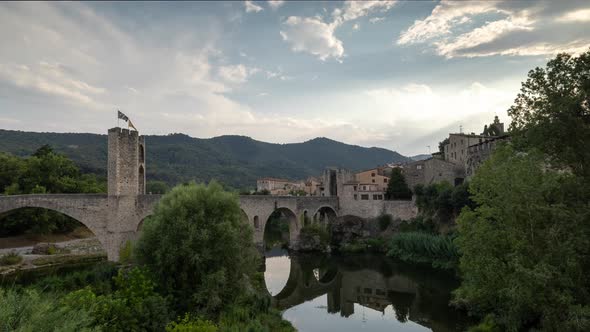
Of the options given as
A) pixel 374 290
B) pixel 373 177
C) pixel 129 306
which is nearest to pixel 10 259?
pixel 129 306

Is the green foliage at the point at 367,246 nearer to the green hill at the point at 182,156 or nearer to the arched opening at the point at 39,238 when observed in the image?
the arched opening at the point at 39,238

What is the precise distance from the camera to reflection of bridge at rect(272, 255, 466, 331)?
20984 millimetres

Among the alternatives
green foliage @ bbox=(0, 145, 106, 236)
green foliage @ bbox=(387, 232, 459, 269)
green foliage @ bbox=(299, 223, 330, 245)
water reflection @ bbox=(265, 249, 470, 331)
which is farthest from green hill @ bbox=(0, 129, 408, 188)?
green foliage @ bbox=(387, 232, 459, 269)

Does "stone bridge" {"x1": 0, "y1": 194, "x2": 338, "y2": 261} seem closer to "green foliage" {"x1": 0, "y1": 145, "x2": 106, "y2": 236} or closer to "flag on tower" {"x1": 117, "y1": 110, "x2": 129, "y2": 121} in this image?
"flag on tower" {"x1": 117, "y1": 110, "x2": 129, "y2": 121}

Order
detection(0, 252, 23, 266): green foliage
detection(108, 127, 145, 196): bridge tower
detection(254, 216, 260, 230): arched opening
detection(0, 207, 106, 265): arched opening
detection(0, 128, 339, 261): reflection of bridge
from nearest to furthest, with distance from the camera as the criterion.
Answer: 1. detection(108, 127, 145, 196): bridge tower
2. detection(0, 128, 339, 261): reflection of bridge
3. detection(0, 252, 23, 266): green foliage
4. detection(0, 207, 106, 265): arched opening
5. detection(254, 216, 260, 230): arched opening

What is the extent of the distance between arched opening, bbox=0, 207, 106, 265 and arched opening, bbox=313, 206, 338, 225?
78.4ft

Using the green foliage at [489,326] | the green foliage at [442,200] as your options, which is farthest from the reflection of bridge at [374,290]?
the green foliage at [442,200]

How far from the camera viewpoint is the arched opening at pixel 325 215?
46.6 m

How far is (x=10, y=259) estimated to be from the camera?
29.4 meters

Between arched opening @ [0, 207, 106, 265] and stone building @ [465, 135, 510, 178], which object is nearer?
arched opening @ [0, 207, 106, 265]

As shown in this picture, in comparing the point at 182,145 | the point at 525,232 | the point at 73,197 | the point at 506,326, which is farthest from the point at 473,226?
the point at 182,145

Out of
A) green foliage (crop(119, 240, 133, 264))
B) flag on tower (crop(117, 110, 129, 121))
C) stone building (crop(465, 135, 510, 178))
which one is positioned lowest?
green foliage (crop(119, 240, 133, 264))

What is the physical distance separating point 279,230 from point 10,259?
37.4 metres

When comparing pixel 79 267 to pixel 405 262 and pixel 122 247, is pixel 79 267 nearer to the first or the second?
pixel 122 247
